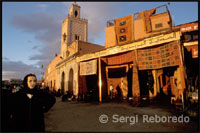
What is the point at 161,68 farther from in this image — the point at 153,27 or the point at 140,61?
the point at 153,27

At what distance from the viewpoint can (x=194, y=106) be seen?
5824mm

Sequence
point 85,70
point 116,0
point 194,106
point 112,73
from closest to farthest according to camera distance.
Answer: point 116,0 < point 194,106 < point 85,70 < point 112,73

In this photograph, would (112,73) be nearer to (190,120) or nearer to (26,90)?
(190,120)

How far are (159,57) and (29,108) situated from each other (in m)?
8.48

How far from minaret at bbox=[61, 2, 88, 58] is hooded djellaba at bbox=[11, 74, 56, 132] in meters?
34.3

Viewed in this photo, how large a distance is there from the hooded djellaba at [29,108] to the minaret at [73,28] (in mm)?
34253

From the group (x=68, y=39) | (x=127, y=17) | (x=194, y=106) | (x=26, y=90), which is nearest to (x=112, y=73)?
(x=127, y=17)

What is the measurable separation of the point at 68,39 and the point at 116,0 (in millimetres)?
33611

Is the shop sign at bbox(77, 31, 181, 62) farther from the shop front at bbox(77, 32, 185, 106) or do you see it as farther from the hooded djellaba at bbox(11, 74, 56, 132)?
the hooded djellaba at bbox(11, 74, 56, 132)

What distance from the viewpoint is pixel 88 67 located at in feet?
41.6

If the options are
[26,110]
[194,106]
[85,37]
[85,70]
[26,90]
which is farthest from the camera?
[85,37]

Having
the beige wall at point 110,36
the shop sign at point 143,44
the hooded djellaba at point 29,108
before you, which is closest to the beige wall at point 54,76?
the beige wall at point 110,36

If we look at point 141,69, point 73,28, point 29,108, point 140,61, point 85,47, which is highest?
point 73,28

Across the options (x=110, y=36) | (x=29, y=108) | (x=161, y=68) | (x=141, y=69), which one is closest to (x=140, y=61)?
(x=141, y=69)
